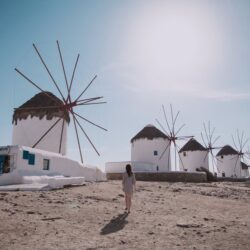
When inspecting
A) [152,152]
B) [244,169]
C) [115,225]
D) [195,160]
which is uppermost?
[152,152]

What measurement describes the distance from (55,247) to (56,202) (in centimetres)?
360

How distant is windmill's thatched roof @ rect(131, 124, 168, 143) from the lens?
3183cm

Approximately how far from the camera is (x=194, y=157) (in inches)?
1523

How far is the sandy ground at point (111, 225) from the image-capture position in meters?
4.92

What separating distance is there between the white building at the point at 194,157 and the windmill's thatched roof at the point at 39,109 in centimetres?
2225

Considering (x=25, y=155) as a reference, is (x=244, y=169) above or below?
below

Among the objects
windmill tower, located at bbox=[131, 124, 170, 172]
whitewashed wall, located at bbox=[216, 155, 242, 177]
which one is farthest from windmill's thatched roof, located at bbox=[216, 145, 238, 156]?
windmill tower, located at bbox=[131, 124, 170, 172]

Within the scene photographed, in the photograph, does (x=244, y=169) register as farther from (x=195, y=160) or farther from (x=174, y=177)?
(x=174, y=177)

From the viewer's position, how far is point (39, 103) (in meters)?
20.8

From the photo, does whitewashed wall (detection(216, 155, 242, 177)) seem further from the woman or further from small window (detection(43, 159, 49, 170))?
the woman

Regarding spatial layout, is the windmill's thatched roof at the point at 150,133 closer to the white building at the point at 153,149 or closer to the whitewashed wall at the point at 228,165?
the white building at the point at 153,149

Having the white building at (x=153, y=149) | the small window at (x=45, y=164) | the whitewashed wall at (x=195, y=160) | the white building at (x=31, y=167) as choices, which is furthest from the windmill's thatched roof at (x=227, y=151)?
the small window at (x=45, y=164)

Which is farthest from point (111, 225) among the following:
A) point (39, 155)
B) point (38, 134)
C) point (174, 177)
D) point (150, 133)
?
point (150, 133)

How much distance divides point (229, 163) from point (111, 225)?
41627mm
